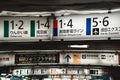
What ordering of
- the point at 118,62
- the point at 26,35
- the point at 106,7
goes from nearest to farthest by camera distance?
1. the point at 106,7
2. the point at 26,35
3. the point at 118,62

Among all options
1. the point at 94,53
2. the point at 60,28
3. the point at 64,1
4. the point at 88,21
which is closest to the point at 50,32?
the point at 60,28

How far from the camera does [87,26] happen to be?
4242mm

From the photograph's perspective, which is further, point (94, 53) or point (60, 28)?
point (94, 53)

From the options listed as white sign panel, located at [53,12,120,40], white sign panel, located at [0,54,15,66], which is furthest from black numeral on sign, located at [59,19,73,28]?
white sign panel, located at [0,54,15,66]

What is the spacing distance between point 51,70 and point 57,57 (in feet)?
2.69

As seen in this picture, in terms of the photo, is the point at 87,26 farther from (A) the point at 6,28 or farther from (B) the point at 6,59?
(B) the point at 6,59

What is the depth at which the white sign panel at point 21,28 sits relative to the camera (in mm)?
4535

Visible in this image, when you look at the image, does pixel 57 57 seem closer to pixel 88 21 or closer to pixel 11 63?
pixel 11 63

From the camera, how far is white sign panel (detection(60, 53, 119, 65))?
34.5 ft

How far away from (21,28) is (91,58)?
6596mm

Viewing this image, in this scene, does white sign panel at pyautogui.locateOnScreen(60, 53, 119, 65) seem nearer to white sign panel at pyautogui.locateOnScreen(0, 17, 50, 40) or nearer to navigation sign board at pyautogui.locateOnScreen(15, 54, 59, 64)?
navigation sign board at pyautogui.locateOnScreen(15, 54, 59, 64)

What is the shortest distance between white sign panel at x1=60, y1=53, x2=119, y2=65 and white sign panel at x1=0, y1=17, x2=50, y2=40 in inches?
250

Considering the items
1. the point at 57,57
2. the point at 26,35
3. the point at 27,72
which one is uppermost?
the point at 26,35

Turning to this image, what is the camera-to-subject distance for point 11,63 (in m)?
11.6
